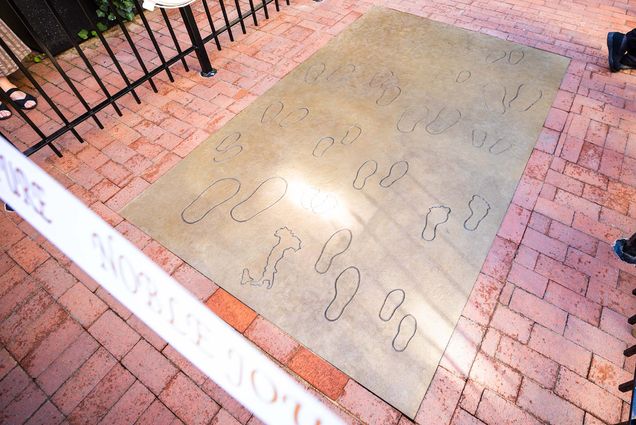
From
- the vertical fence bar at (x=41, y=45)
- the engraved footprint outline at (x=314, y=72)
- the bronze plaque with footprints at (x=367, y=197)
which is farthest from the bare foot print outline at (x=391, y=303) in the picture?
the vertical fence bar at (x=41, y=45)

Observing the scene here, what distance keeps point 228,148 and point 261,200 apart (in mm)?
734

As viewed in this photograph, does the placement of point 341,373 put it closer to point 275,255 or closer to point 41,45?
point 275,255

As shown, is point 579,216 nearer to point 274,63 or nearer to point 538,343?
point 538,343

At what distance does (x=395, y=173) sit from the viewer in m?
3.02

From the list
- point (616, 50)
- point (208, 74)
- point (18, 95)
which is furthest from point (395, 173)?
point (18, 95)

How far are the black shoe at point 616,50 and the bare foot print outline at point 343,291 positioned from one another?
390cm

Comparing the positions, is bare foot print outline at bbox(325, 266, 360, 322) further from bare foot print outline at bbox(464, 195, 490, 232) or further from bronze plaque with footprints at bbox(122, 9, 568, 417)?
bare foot print outline at bbox(464, 195, 490, 232)

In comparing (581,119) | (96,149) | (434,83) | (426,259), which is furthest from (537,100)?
(96,149)

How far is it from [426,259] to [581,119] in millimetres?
2363

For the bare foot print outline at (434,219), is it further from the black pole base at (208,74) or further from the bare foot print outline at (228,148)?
the black pole base at (208,74)

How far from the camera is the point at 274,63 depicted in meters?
4.11

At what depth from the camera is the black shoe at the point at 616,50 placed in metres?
3.81

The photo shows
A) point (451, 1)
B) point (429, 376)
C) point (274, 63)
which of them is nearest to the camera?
point (429, 376)

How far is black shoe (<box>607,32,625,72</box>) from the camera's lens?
3811 millimetres
